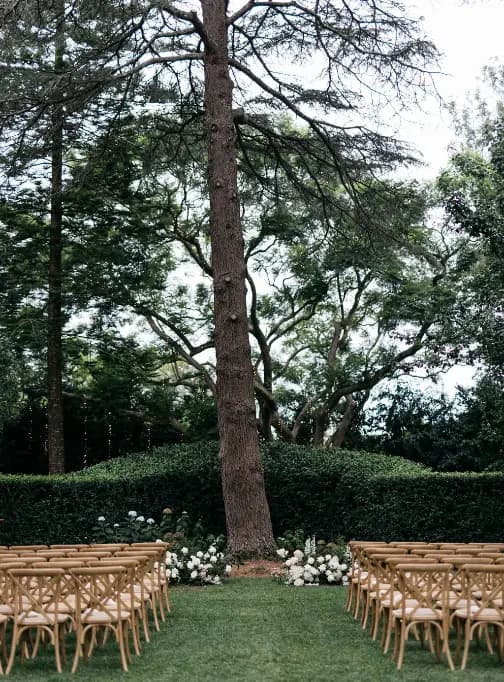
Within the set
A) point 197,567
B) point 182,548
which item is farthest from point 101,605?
point 182,548

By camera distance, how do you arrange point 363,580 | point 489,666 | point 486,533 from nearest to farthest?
point 489,666
point 363,580
point 486,533

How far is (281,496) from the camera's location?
1515cm

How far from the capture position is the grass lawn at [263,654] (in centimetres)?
646

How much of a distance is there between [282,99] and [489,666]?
11.0 meters

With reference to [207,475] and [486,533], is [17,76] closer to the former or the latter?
[207,475]

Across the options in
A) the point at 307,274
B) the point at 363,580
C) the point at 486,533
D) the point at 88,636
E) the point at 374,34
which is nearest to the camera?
the point at 88,636

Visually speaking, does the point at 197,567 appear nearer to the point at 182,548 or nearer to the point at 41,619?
the point at 182,548

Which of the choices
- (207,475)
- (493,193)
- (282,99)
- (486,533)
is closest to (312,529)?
(207,475)

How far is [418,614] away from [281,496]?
27.5 ft

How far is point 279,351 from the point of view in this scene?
2367 centimetres

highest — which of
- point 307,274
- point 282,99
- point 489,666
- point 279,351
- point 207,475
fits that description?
point 282,99

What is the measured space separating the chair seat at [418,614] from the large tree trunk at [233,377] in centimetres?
Result: 608

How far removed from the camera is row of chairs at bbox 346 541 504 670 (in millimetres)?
6684

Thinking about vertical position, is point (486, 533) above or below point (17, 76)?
below
